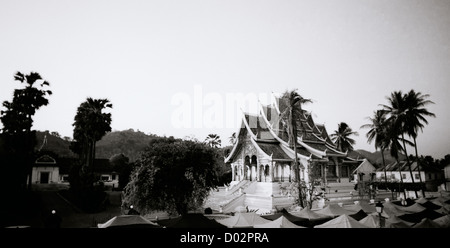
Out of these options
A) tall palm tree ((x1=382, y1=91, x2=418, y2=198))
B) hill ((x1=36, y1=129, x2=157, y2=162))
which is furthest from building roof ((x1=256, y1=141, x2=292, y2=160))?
hill ((x1=36, y1=129, x2=157, y2=162))

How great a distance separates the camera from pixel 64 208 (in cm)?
1956

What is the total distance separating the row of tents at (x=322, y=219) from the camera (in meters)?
8.67

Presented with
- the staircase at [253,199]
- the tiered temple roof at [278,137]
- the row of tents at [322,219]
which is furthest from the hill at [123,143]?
the row of tents at [322,219]

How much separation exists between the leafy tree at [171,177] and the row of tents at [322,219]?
1.71 m

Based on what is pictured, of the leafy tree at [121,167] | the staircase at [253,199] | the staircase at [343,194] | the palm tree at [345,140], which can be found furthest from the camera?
the palm tree at [345,140]

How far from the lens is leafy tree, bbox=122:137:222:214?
13383 mm

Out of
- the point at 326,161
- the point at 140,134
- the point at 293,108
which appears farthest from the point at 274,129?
the point at 140,134

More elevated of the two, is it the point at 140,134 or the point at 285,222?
the point at 140,134

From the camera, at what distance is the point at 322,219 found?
40.1 feet

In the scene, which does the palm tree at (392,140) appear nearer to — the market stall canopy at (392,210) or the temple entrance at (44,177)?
the market stall canopy at (392,210)

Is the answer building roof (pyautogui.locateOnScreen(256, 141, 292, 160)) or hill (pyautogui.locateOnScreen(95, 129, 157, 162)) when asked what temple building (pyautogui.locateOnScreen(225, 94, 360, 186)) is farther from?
hill (pyautogui.locateOnScreen(95, 129, 157, 162))

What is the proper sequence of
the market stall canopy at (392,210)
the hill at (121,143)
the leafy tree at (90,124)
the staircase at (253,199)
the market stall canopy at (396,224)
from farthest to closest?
the hill at (121,143) → the leafy tree at (90,124) → the staircase at (253,199) → the market stall canopy at (392,210) → the market stall canopy at (396,224)

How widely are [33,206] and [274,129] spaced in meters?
21.5
